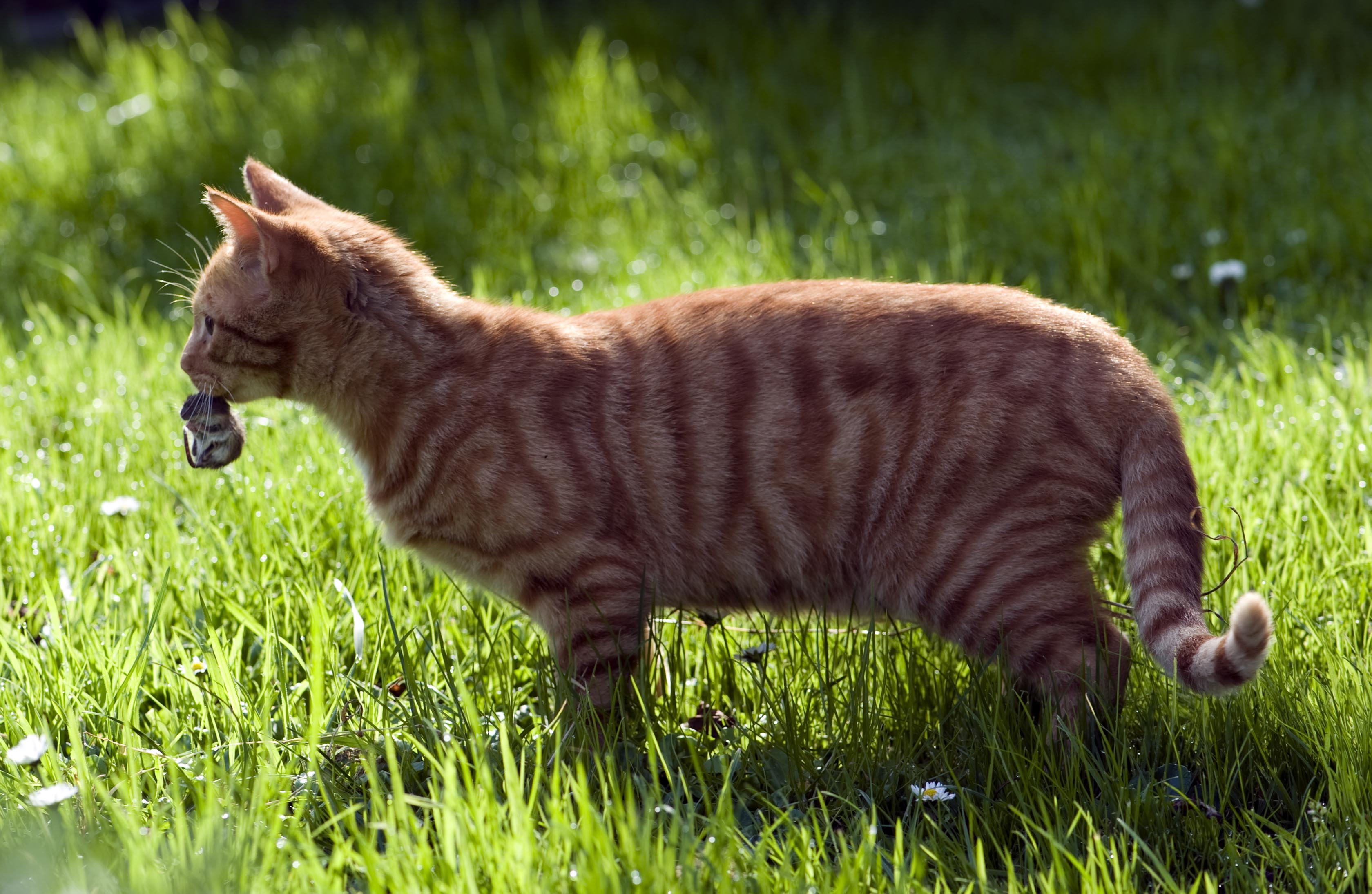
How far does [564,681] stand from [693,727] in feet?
1.13

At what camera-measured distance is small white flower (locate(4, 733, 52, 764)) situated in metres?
1.87

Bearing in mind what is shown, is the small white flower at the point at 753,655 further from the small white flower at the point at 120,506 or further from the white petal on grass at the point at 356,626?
the small white flower at the point at 120,506

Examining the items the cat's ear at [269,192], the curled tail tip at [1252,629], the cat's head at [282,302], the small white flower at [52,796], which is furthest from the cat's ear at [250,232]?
the curled tail tip at [1252,629]

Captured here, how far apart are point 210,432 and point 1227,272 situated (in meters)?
3.26

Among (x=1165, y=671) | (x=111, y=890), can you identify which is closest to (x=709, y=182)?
(x=1165, y=671)

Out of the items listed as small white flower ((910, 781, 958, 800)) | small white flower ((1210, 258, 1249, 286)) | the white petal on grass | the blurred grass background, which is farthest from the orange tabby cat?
small white flower ((1210, 258, 1249, 286))

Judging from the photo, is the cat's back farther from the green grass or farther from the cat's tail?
the green grass

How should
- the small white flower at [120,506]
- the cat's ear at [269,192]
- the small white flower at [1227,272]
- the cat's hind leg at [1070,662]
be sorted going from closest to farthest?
the cat's hind leg at [1070,662], the cat's ear at [269,192], the small white flower at [120,506], the small white flower at [1227,272]

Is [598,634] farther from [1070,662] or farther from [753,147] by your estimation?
[753,147]

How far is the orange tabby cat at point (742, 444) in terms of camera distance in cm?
229

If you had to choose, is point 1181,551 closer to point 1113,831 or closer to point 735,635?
point 1113,831

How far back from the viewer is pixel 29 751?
1.88 meters

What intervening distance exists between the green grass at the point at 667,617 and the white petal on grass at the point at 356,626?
4 centimetres

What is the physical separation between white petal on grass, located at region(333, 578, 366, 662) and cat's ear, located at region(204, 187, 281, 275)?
26.4 inches
